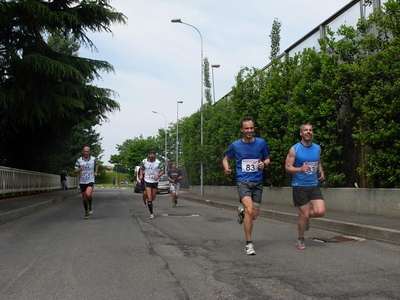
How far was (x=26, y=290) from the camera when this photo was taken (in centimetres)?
443

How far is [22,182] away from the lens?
20.7 meters

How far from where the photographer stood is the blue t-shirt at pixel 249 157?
20.9 feet

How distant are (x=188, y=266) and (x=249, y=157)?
1871 millimetres

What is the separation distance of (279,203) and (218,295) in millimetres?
13060

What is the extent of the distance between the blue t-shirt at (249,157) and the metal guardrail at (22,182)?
13.0 metres

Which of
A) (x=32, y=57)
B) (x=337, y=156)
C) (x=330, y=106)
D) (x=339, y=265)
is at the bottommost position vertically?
(x=339, y=265)

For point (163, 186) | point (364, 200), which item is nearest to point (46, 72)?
point (364, 200)

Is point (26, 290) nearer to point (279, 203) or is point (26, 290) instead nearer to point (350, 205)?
point (350, 205)

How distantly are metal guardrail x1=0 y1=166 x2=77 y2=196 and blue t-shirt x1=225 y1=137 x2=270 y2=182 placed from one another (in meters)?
13.0

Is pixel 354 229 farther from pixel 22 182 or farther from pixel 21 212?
pixel 22 182

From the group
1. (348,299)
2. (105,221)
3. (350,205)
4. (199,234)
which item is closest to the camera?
(348,299)

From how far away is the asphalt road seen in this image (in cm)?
432

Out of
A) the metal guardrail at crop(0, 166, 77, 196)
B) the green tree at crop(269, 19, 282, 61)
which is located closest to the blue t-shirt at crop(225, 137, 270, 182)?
the metal guardrail at crop(0, 166, 77, 196)

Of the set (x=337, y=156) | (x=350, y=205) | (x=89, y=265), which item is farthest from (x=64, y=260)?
(x=337, y=156)
